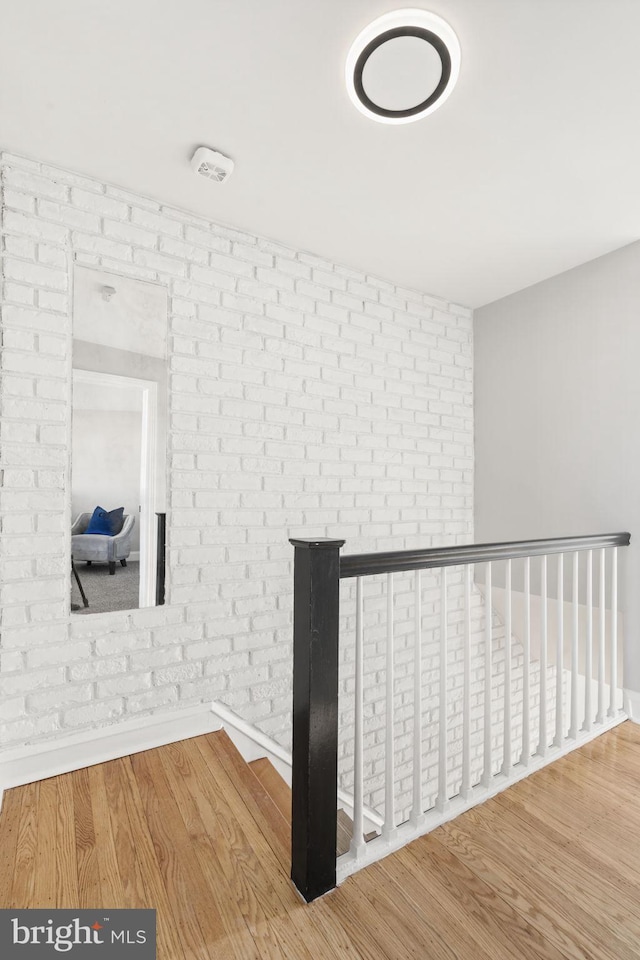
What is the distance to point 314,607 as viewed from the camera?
4.37 ft

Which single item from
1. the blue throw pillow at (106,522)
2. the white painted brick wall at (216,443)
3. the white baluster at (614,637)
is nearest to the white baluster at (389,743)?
A: the white painted brick wall at (216,443)

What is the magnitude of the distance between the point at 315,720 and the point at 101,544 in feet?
3.70

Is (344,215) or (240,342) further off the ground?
(344,215)

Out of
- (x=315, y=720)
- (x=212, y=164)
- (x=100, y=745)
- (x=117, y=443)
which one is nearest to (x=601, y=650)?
(x=315, y=720)

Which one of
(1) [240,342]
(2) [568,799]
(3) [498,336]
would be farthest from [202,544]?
(3) [498,336]

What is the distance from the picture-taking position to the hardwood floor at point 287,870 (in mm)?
1228

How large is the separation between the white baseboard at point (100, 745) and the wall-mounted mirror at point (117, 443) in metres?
0.49

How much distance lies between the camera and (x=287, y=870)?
4.70 ft

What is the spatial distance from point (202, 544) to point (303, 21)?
180 cm

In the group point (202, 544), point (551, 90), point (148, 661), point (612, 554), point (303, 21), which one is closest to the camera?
point (303, 21)

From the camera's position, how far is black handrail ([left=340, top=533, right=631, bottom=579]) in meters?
1.41

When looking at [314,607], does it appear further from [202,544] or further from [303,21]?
[303,21]

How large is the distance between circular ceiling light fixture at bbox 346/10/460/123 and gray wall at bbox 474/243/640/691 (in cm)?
156

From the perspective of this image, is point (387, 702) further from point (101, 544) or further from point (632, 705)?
point (632, 705)
